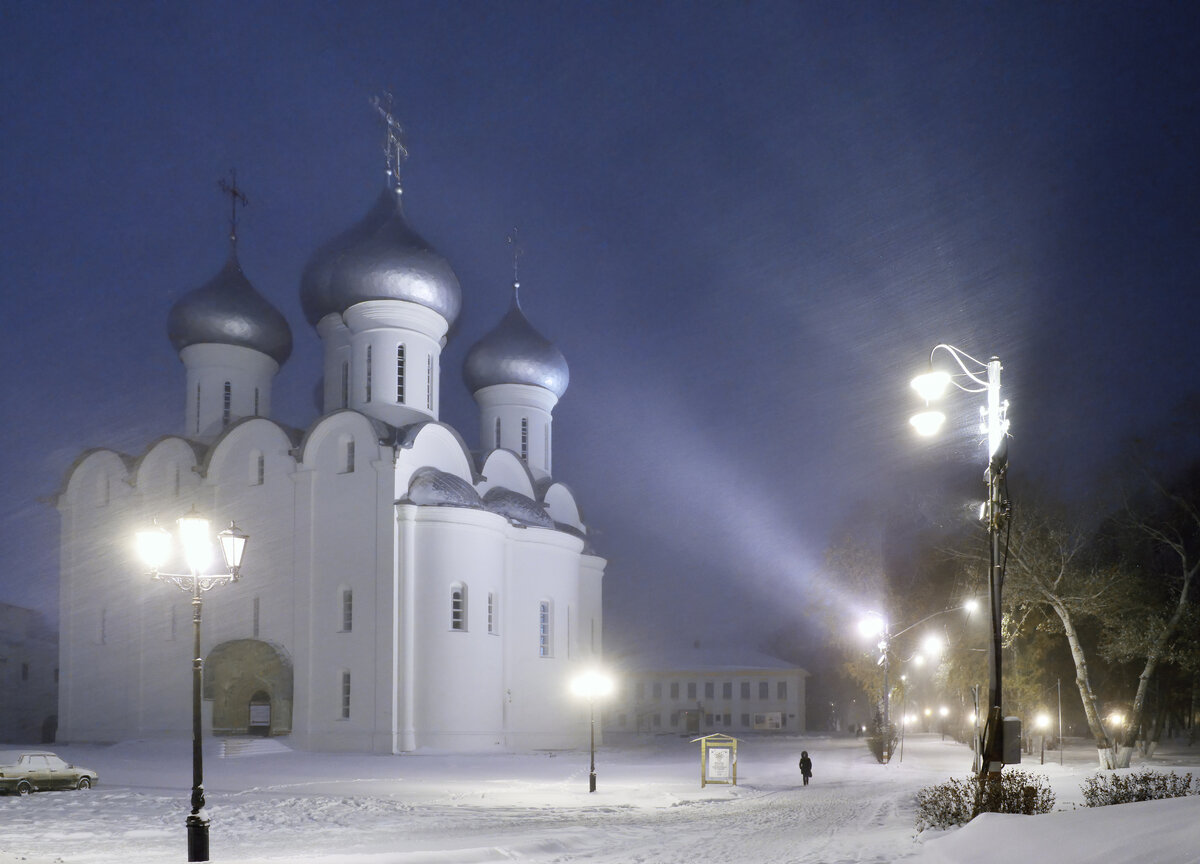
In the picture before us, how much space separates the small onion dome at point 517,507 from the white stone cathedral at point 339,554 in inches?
3.8

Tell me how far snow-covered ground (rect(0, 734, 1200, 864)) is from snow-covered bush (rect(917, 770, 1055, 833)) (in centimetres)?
46

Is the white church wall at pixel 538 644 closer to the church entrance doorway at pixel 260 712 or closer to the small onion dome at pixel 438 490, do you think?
the small onion dome at pixel 438 490

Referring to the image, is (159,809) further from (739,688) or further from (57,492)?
(739,688)

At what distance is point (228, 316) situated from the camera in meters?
39.5

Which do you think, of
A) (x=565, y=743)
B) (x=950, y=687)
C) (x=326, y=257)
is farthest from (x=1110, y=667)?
(x=326, y=257)

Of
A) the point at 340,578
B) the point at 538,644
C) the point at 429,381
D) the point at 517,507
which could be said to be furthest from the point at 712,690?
the point at 340,578

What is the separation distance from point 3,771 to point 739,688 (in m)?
53.7

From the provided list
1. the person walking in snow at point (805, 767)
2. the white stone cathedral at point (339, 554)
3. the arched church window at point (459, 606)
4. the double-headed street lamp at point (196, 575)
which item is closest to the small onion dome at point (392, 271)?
the white stone cathedral at point (339, 554)

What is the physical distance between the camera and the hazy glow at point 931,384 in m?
10.9

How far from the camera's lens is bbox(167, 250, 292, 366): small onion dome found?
3944 centimetres

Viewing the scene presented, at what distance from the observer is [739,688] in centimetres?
7031

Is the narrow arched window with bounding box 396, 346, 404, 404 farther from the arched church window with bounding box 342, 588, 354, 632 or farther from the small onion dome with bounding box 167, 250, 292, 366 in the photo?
the arched church window with bounding box 342, 588, 354, 632

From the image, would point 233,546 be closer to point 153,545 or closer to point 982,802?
point 153,545

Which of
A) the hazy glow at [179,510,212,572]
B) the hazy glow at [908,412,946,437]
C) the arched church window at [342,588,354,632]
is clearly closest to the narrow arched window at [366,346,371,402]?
the arched church window at [342,588,354,632]
